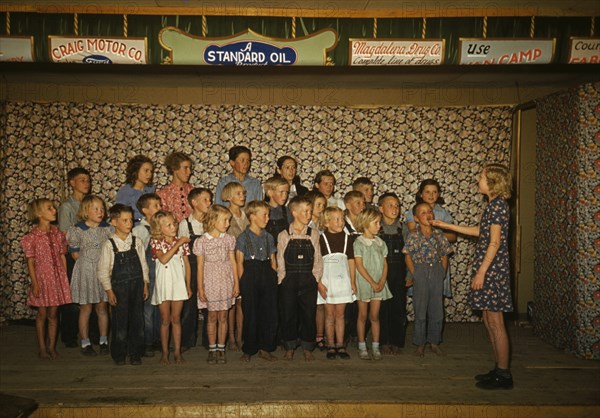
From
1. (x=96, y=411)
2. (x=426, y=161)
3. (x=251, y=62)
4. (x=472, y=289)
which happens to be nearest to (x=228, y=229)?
(x=251, y=62)

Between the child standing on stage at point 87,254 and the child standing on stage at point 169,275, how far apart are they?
66 centimetres

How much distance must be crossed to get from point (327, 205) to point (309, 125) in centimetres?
173

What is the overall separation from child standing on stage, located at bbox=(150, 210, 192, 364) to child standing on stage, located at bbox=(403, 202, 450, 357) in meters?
2.34

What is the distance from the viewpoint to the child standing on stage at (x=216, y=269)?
532 centimetres

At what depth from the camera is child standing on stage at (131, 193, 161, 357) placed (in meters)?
5.64

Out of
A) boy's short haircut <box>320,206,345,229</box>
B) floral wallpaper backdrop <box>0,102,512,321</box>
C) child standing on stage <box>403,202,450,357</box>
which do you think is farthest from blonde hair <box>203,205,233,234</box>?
floral wallpaper backdrop <box>0,102,512,321</box>

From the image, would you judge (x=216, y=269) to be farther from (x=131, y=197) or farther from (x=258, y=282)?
(x=131, y=197)

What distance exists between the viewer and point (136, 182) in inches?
241

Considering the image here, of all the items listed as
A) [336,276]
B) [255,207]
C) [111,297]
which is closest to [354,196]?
[336,276]

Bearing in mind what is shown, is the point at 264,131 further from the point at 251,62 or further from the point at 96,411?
the point at 96,411

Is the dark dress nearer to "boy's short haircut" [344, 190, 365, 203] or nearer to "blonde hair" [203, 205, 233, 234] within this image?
"boy's short haircut" [344, 190, 365, 203]

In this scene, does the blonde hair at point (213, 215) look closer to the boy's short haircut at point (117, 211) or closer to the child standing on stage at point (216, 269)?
the child standing on stage at point (216, 269)

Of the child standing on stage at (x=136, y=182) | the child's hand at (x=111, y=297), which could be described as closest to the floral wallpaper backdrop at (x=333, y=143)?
the child standing on stage at (x=136, y=182)

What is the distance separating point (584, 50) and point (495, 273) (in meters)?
2.57
